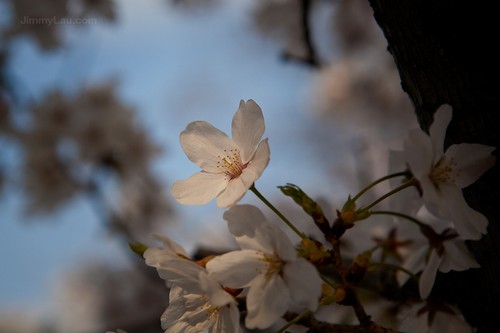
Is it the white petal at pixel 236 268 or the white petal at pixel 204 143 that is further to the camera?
the white petal at pixel 204 143

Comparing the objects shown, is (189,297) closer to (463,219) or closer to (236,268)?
(236,268)

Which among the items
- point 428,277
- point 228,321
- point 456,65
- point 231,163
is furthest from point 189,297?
point 456,65

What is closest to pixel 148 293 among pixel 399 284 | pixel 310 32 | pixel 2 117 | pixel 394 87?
pixel 2 117

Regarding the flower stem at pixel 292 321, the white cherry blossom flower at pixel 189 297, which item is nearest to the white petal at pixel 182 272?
the white cherry blossom flower at pixel 189 297

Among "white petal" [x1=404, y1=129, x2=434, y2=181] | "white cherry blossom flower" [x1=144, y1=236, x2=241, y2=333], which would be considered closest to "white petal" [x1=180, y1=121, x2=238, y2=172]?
"white cherry blossom flower" [x1=144, y1=236, x2=241, y2=333]

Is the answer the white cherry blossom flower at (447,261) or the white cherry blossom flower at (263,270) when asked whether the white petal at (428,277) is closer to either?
the white cherry blossom flower at (447,261)

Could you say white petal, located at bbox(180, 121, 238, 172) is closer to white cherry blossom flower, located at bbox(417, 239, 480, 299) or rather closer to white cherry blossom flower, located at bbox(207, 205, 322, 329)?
white cherry blossom flower, located at bbox(207, 205, 322, 329)
